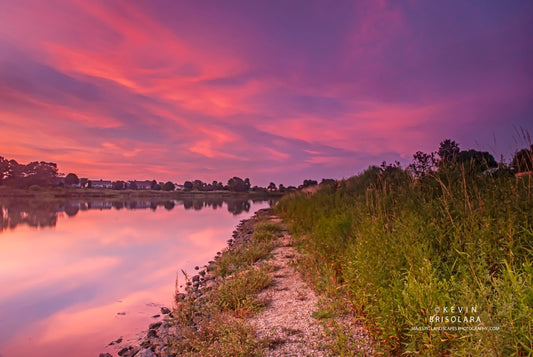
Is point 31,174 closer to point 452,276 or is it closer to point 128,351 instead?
point 128,351

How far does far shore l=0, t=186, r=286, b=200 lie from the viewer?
7238cm

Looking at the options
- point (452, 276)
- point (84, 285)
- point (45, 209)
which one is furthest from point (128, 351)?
point (45, 209)

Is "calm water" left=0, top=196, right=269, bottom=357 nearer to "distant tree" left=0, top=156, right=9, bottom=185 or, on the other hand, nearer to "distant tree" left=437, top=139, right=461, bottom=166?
"distant tree" left=437, top=139, right=461, bottom=166

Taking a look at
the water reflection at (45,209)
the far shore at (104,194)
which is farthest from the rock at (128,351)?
the far shore at (104,194)

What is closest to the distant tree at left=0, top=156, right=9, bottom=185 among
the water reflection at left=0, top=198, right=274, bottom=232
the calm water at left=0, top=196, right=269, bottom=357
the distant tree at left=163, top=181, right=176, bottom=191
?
the water reflection at left=0, top=198, right=274, bottom=232

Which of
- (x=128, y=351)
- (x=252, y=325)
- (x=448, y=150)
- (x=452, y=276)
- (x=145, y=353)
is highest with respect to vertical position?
(x=448, y=150)

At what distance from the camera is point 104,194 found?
295 ft

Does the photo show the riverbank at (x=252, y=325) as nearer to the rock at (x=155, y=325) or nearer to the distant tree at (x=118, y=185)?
the rock at (x=155, y=325)

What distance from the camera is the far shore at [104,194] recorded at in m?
72.4

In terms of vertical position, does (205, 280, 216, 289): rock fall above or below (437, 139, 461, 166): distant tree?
below

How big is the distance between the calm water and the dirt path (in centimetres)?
301

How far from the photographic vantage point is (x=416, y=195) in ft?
21.4

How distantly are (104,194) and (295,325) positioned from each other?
97.9 meters

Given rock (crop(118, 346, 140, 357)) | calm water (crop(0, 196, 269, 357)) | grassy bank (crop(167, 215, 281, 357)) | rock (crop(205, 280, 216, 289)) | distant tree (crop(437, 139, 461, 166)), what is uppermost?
distant tree (crop(437, 139, 461, 166))
